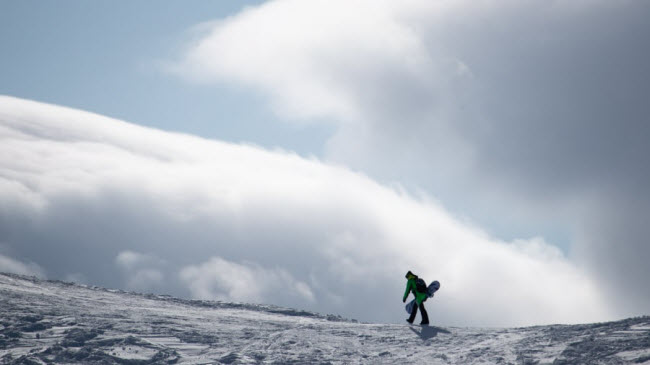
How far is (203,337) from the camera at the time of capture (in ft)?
63.4

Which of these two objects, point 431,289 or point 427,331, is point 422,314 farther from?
point 427,331

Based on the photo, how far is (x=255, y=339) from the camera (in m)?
19.2

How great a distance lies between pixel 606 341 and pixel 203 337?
11.1 metres

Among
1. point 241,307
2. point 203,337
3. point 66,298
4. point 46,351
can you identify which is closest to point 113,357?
point 46,351

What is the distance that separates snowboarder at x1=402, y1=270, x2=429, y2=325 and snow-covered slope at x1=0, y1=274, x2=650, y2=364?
0.95m

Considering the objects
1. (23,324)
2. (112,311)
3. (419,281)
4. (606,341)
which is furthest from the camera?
(419,281)

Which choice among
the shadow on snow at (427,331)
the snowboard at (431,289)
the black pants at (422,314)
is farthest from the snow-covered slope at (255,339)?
the snowboard at (431,289)

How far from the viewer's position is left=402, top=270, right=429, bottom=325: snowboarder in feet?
73.2

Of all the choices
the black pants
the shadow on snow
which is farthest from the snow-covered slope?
the black pants

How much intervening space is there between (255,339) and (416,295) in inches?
246

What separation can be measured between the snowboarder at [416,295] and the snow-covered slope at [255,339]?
945mm

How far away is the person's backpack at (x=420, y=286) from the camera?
2261cm

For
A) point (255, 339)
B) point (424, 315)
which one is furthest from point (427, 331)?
point (255, 339)

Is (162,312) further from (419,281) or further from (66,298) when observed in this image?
(419,281)
